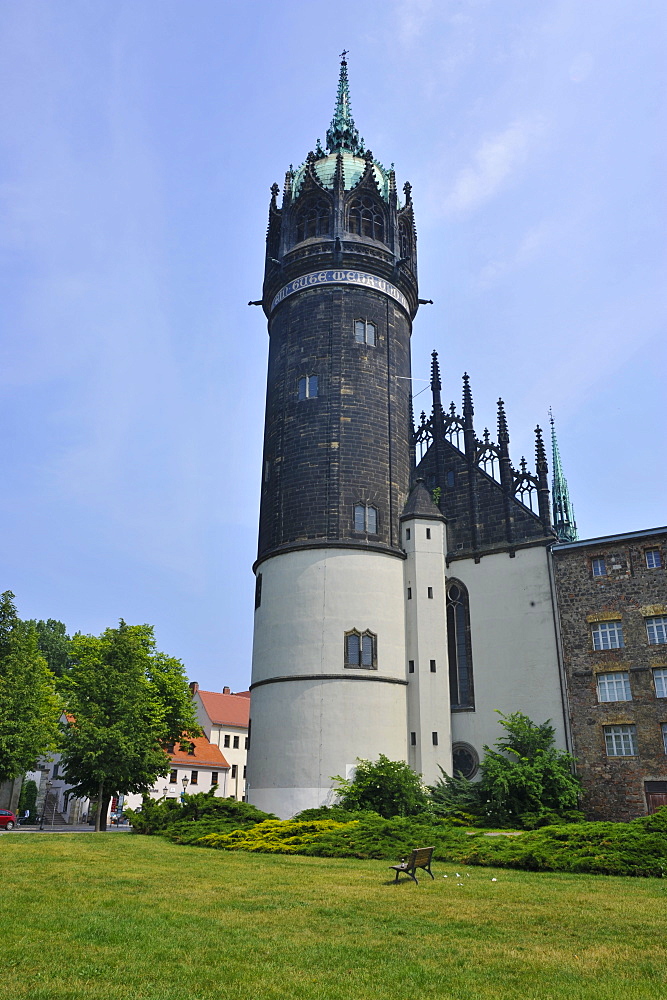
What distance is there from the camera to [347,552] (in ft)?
119

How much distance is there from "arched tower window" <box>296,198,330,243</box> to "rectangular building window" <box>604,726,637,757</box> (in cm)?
2834

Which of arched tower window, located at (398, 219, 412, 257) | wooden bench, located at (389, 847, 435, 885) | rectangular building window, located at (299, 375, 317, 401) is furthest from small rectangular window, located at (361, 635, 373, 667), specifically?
arched tower window, located at (398, 219, 412, 257)

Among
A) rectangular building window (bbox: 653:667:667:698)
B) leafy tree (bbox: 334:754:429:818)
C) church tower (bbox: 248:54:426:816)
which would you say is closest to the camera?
rectangular building window (bbox: 653:667:667:698)

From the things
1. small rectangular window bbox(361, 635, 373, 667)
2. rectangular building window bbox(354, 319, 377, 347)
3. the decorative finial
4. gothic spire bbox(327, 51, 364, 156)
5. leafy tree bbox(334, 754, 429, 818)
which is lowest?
leafy tree bbox(334, 754, 429, 818)

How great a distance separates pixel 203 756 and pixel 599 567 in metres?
44.5

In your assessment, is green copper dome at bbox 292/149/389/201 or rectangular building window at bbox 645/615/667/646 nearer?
rectangular building window at bbox 645/615/667/646

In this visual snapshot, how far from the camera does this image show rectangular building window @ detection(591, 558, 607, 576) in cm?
3359

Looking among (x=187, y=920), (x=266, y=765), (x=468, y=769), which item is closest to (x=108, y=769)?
(x=266, y=765)

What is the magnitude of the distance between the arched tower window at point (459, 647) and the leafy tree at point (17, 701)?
17.8 m

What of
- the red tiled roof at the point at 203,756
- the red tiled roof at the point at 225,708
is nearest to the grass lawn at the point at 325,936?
the red tiled roof at the point at 203,756

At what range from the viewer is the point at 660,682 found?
30.9 metres

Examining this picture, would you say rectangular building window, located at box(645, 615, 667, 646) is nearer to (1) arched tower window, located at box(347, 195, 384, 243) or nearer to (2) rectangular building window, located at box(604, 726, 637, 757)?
(2) rectangular building window, located at box(604, 726, 637, 757)

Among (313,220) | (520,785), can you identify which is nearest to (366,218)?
(313,220)

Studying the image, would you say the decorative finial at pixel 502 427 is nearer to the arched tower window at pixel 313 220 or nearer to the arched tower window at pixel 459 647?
the arched tower window at pixel 459 647
